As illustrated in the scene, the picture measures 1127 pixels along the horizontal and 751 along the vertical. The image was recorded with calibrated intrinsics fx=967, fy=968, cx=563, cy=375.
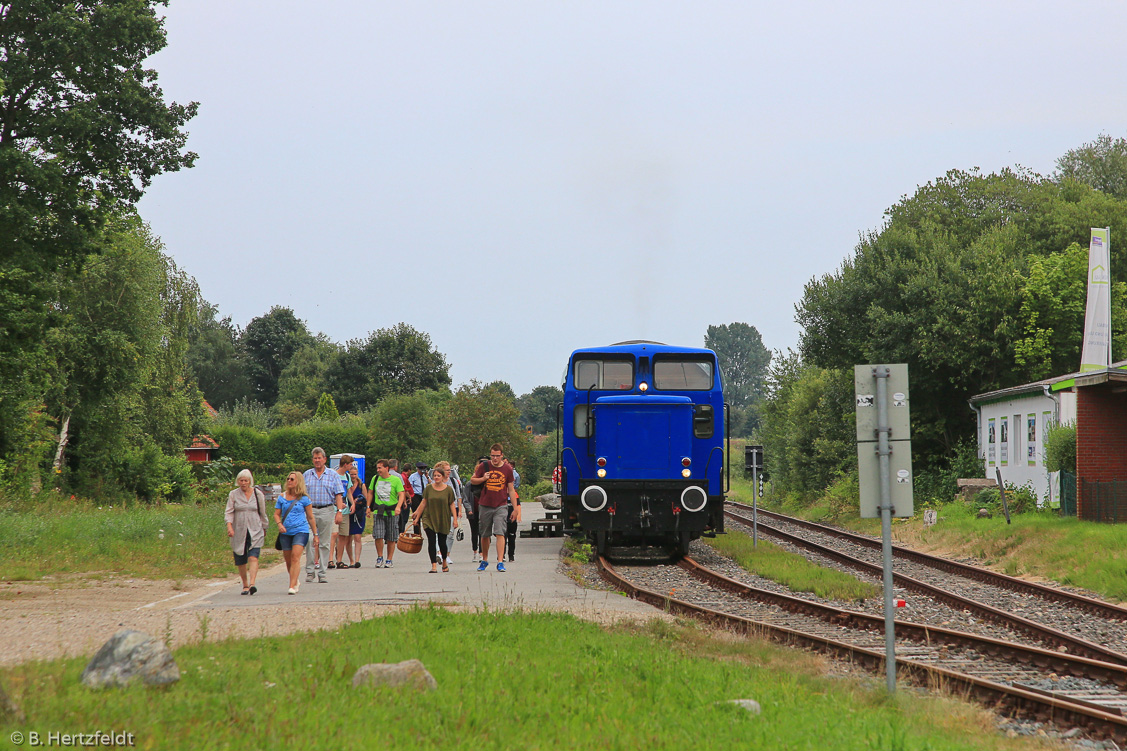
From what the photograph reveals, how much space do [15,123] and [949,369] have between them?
100 ft

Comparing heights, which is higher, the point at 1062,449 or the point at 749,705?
the point at 1062,449

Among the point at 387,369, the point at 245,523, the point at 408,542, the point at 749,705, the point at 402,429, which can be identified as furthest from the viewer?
the point at 387,369

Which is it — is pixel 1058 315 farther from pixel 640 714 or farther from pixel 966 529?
pixel 640 714

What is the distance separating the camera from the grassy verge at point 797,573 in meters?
14.3

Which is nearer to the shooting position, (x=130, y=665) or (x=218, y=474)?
(x=130, y=665)

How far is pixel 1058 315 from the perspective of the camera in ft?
111

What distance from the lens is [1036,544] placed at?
19.8 metres

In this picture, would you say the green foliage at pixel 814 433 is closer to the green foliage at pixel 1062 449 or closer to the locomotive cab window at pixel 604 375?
the green foliage at pixel 1062 449

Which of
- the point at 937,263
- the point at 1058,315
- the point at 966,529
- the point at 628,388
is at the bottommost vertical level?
the point at 966,529

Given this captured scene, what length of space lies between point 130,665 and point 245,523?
22.0ft

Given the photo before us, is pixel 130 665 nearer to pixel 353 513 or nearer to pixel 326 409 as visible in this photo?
pixel 353 513

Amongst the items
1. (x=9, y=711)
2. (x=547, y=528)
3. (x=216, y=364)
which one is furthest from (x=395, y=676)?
(x=216, y=364)

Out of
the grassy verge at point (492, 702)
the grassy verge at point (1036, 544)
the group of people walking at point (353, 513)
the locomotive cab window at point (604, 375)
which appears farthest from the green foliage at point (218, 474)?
the grassy verge at point (492, 702)

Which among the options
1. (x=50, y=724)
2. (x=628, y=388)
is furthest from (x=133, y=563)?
(x=50, y=724)
